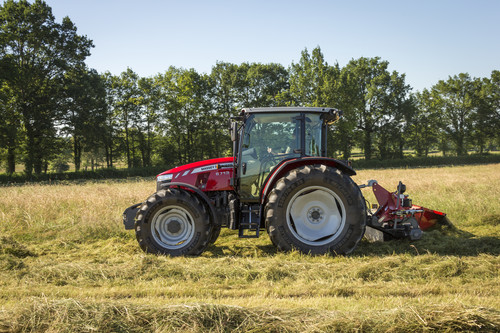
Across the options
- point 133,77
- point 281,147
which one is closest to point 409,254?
point 281,147

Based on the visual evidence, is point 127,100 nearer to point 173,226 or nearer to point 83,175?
point 83,175

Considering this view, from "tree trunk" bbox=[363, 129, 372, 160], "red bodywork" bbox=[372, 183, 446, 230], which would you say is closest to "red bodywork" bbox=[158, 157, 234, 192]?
"red bodywork" bbox=[372, 183, 446, 230]

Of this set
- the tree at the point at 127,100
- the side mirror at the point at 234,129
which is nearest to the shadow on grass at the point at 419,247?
the side mirror at the point at 234,129

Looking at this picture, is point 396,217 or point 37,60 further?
point 37,60

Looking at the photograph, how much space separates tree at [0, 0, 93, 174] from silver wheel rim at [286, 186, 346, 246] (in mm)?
25986

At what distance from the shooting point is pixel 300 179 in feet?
17.5

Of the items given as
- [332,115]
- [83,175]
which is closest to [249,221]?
[332,115]

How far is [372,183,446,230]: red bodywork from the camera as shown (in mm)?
5969

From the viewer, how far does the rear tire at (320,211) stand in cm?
531

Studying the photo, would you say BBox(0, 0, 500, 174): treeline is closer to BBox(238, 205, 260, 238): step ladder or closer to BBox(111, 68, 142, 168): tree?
BBox(111, 68, 142, 168): tree

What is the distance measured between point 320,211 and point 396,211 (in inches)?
53.5

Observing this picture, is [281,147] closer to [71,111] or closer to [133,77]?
[71,111]

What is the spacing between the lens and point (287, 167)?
18.7 ft

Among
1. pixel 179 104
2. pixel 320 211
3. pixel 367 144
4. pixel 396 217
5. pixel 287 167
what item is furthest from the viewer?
pixel 367 144
